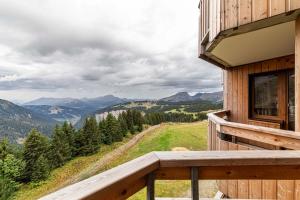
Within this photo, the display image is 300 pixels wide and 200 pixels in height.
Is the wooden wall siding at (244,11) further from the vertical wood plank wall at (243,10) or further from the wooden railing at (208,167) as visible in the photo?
the wooden railing at (208,167)

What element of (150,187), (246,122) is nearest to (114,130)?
(246,122)

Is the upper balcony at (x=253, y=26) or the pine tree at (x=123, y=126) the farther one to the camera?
the pine tree at (x=123, y=126)

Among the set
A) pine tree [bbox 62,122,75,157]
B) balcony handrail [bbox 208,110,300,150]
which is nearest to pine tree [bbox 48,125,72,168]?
pine tree [bbox 62,122,75,157]

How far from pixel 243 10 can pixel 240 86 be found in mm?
4426

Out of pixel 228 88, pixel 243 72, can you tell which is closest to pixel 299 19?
pixel 243 72

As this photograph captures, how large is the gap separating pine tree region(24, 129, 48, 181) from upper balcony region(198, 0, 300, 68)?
32.7 metres

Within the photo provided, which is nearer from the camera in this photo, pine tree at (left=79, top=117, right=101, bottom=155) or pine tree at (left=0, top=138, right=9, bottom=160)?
pine tree at (left=0, top=138, right=9, bottom=160)

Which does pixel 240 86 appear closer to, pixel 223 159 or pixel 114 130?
pixel 223 159

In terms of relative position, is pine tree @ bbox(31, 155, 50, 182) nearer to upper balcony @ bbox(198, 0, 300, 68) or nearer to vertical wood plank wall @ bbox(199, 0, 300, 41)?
upper balcony @ bbox(198, 0, 300, 68)

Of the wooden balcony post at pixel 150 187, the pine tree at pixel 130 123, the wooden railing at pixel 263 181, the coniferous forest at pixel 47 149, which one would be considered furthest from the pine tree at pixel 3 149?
the wooden balcony post at pixel 150 187

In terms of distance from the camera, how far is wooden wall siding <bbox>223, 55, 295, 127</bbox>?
7245 mm

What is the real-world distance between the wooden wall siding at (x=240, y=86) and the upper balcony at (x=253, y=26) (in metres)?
0.64

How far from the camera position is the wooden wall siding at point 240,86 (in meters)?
7.24

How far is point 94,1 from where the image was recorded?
1447 centimetres
